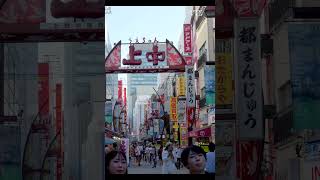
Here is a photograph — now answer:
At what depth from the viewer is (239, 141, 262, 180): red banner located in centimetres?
455

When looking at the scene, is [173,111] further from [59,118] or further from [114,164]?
[59,118]

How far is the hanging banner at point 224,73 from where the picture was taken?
464 centimetres

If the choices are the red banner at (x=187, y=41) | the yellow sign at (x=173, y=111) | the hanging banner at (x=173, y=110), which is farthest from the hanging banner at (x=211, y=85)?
the red banner at (x=187, y=41)

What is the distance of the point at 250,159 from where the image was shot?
457cm

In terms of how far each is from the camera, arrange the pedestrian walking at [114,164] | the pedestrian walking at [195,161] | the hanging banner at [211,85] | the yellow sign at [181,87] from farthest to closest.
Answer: the yellow sign at [181,87] < the hanging banner at [211,85] < the pedestrian walking at [195,161] < the pedestrian walking at [114,164]

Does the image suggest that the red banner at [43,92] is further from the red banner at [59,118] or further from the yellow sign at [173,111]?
the yellow sign at [173,111]

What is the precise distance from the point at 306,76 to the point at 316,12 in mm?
565

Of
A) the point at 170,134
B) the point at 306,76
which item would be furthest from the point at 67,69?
the point at 170,134

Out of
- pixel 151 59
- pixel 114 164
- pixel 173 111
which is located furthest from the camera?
pixel 173 111

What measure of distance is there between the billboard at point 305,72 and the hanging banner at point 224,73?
54cm

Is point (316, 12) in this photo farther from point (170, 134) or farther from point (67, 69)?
point (170, 134)

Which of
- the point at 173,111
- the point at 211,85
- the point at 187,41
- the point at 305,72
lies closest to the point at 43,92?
the point at 211,85

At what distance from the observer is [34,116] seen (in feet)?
15.0

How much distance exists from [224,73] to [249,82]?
24cm
